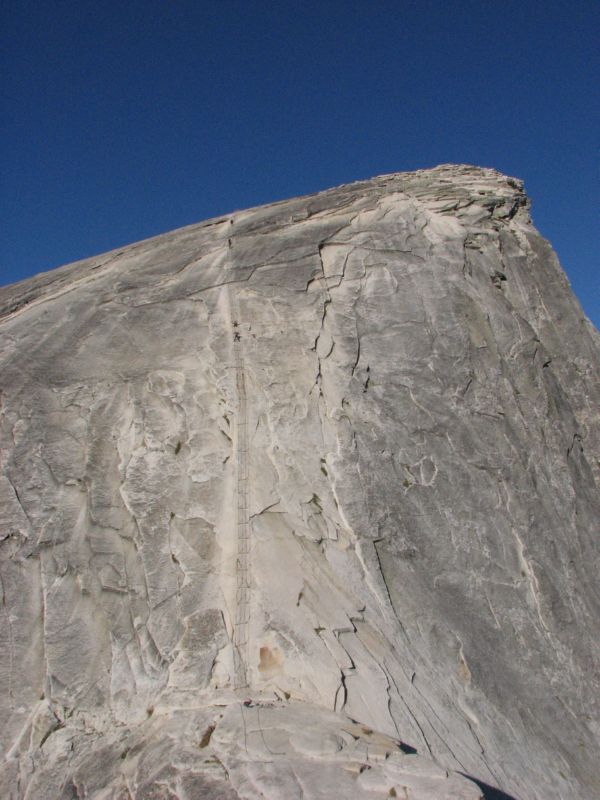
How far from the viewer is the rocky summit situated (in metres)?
5.91

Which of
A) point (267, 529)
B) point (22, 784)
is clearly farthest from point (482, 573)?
point (22, 784)

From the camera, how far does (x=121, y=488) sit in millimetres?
6945

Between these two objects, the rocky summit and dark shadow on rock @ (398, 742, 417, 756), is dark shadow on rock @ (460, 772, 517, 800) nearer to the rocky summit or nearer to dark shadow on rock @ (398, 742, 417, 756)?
the rocky summit

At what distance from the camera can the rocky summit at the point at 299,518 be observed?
19.4 feet

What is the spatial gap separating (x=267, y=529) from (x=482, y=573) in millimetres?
2329

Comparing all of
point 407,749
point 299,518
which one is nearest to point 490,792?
point 407,749

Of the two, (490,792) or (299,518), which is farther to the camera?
(299,518)

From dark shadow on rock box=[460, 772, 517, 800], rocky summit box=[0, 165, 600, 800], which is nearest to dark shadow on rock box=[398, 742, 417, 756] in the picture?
rocky summit box=[0, 165, 600, 800]

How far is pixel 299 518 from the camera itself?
22.7ft

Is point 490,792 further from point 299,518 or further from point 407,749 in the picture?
point 299,518

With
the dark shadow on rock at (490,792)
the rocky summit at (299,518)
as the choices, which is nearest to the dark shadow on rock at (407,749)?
the rocky summit at (299,518)

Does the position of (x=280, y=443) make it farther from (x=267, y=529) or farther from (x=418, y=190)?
(x=418, y=190)

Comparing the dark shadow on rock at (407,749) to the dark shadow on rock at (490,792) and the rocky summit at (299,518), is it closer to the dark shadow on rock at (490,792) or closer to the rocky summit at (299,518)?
the rocky summit at (299,518)

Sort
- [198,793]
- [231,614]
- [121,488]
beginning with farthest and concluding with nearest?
[121,488]
[231,614]
[198,793]
